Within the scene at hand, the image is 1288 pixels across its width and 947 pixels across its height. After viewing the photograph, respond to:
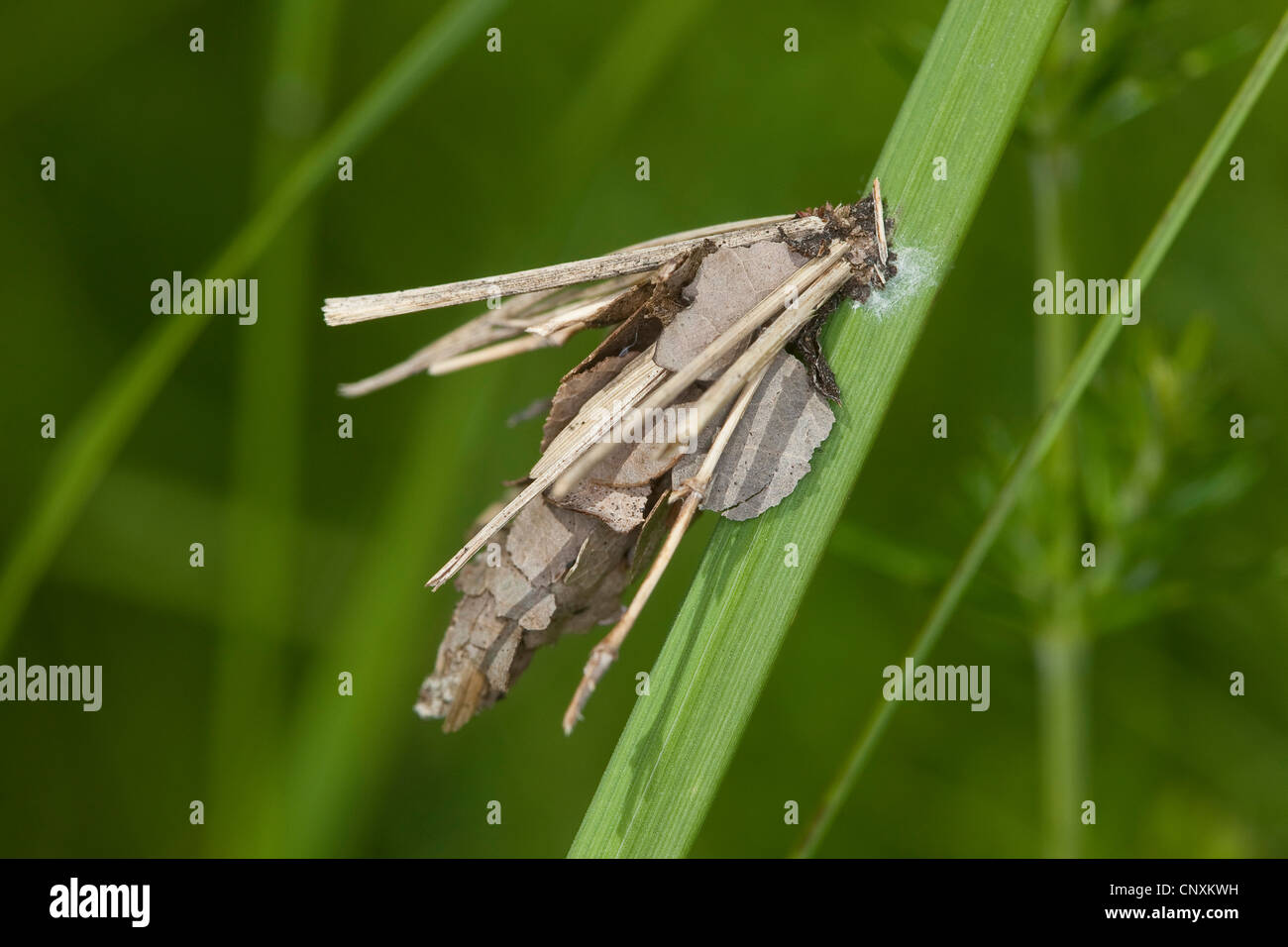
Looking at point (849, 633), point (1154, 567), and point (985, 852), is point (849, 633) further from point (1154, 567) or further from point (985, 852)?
point (1154, 567)

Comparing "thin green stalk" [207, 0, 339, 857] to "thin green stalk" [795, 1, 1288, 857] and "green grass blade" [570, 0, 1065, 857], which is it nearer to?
"green grass blade" [570, 0, 1065, 857]

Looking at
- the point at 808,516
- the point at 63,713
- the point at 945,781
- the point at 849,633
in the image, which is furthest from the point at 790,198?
the point at 63,713

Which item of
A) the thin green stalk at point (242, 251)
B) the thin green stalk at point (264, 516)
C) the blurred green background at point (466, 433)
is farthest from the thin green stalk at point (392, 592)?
the thin green stalk at point (242, 251)

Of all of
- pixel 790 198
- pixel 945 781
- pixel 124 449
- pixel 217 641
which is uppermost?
pixel 790 198

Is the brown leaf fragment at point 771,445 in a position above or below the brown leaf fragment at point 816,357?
below

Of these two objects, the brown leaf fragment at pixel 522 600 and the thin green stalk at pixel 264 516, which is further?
the thin green stalk at pixel 264 516

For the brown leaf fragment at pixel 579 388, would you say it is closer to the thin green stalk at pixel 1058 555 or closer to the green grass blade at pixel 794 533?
the green grass blade at pixel 794 533

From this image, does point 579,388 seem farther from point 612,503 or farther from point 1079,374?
point 1079,374
